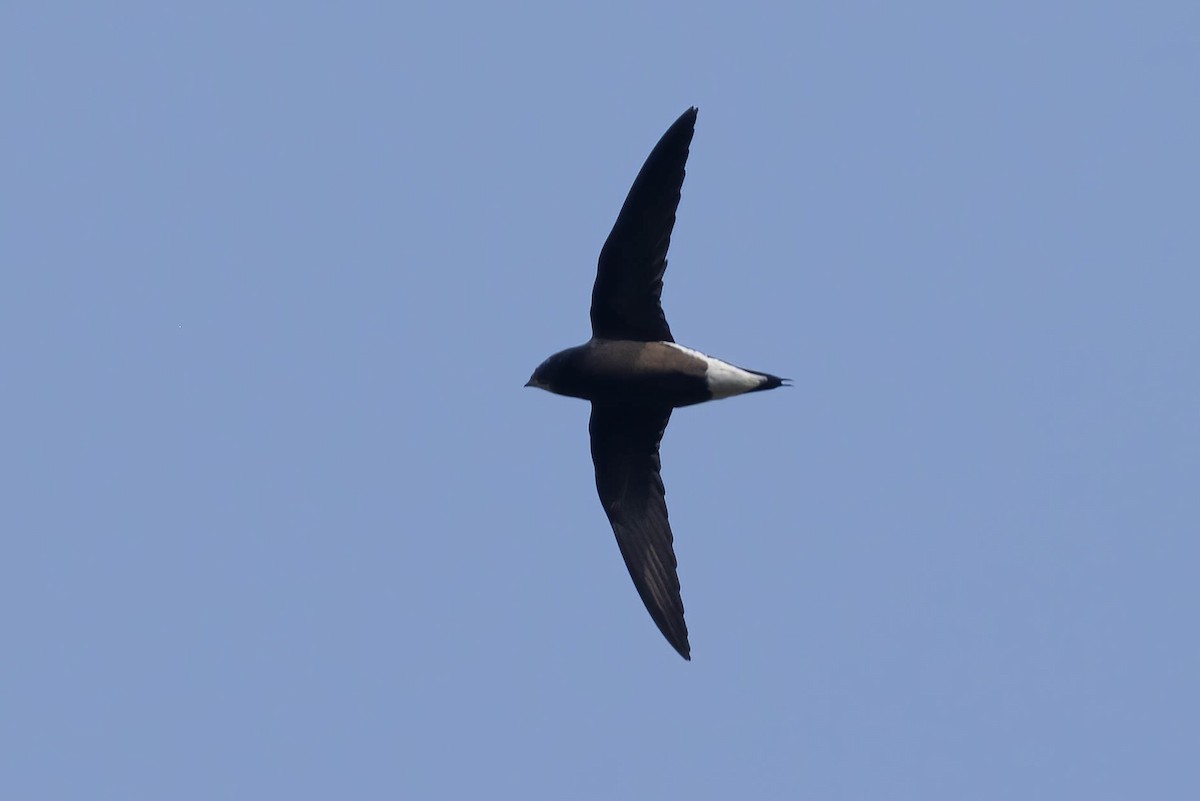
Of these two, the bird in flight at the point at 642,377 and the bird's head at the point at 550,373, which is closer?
the bird in flight at the point at 642,377

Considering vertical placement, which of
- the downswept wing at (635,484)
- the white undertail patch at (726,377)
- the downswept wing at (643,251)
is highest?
the downswept wing at (643,251)

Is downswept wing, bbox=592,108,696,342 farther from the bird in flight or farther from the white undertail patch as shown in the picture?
the white undertail patch

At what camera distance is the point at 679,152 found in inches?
623

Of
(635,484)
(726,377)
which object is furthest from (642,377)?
(635,484)

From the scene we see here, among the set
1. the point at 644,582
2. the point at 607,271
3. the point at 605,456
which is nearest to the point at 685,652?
the point at 644,582

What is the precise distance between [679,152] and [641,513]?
10.1ft

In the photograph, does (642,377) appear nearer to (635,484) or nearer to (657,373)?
(657,373)

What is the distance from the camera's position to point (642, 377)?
1612 centimetres

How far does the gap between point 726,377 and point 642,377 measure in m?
0.68

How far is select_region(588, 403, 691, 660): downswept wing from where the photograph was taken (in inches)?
653

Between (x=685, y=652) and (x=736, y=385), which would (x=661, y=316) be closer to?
(x=736, y=385)

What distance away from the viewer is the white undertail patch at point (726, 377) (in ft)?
53.0

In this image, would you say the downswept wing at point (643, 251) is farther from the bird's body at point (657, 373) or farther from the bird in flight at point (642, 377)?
the bird's body at point (657, 373)

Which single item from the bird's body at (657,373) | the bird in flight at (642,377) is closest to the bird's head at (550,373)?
the bird in flight at (642,377)
